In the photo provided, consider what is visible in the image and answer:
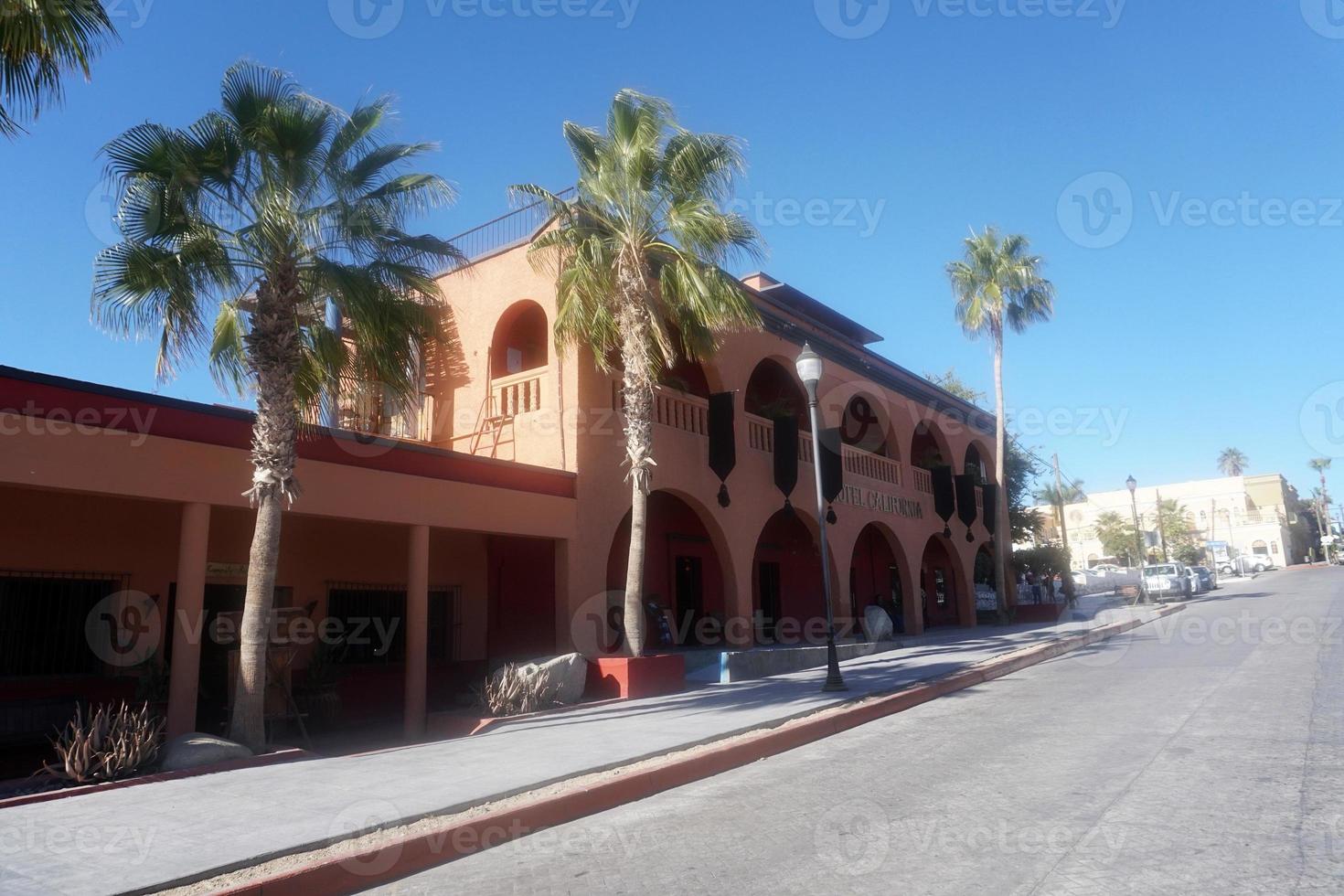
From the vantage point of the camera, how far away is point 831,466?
19.9 meters

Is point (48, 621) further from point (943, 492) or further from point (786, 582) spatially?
point (943, 492)

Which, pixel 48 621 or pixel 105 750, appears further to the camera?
pixel 48 621

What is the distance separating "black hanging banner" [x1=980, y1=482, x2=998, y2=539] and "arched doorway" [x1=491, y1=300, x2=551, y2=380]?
17854 millimetres

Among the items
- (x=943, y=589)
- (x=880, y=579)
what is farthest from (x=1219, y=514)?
(x=880, y=579)

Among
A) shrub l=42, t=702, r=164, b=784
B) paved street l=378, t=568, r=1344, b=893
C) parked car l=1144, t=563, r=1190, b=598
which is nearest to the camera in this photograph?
paved street l=378, t=568, r=1344, b=893

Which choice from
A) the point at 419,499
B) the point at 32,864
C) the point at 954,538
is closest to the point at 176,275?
the point at 419,499

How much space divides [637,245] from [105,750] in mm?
9267

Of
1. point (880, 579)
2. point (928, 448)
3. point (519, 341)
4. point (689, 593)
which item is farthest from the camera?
point (928, 448)

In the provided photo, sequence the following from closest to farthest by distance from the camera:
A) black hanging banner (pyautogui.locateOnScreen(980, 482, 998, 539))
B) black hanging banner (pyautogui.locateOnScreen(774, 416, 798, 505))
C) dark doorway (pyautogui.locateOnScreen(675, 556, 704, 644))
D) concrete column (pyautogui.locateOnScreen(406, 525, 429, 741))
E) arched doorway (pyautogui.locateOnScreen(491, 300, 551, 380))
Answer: concrete column (pyautogui.locateOnScreen(406, 525, 429, 741))
arched doorway (pyautogui.locateOnScreen(491, 300, 551, 380))
black hanging banner (pyautogui.locateOnScreen(774, 416, 798, 505))
dark doorway (pyautogui.locateOnScreen(675, 556, 704, 644))
black hanging banner (pyautogui.locateOnScreen(980, 482, 998, 539))

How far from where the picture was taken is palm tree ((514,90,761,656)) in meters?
13.3

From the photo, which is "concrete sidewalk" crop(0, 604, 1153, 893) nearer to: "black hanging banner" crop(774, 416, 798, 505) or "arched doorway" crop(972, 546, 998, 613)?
"black hanging banner" crop(774, 416, 798, 505)

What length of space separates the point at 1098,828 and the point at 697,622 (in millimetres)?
14110

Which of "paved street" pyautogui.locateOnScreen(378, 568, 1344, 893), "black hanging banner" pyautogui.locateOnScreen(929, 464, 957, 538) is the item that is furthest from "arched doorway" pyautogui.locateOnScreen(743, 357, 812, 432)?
"paved street" pyautogui.locateOnScreen(378, 568, 1344, 893)

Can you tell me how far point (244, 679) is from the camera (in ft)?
30.6
